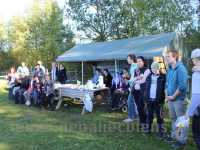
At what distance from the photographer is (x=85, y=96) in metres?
11.6

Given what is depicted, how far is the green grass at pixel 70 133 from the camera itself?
704 centimetres

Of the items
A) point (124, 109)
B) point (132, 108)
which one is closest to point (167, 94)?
point (132, 108)

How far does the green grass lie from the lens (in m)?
7.04

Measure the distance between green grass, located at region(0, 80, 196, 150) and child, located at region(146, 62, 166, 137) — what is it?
0.49m

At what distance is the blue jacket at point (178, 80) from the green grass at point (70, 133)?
1010 millimetres

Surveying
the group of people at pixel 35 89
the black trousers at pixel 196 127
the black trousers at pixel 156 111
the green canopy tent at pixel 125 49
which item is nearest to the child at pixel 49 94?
the group of people at pixel 35 89

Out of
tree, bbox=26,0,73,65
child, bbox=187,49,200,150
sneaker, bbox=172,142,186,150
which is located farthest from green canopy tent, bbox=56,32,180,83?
tree, bbox=26,0,73,65

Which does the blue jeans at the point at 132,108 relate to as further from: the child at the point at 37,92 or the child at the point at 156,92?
the child at the point at 37,92

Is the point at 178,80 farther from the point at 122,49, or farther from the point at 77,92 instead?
the point at 122,49

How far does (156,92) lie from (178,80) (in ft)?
2.80

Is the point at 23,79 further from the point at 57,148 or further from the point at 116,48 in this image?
the point at 116,48

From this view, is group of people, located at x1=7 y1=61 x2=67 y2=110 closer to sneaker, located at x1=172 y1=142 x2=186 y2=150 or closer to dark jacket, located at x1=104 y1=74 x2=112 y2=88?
dark jacket, located at x1=104 y1=74 x2=112 y2=88

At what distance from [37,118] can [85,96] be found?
6.05ft

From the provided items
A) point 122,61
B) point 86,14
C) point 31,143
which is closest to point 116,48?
point 122,61
